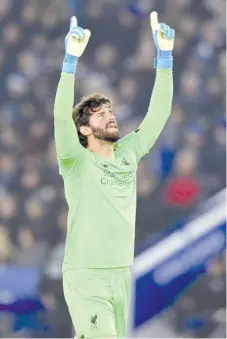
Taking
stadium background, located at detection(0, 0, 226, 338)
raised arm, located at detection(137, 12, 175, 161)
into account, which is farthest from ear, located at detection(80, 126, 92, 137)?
stadium background, located at detection(0, 0, 226, 338)

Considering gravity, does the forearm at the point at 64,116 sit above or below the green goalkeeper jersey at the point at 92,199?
above

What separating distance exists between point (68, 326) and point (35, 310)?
27 cm

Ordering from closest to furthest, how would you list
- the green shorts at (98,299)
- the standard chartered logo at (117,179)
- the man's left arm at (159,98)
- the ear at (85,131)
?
the green shorts at (98,299)
the standard chartered logo at (117,179)
the ear at (85,131)
the man's left arm at (159,98)

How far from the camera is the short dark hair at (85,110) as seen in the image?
3.86m

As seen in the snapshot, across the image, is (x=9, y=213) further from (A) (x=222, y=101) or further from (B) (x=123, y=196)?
(B) (x=123, y=196)

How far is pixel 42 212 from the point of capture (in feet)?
21.4

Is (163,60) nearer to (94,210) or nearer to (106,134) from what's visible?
(106,134)

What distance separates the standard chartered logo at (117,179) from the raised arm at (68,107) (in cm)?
15

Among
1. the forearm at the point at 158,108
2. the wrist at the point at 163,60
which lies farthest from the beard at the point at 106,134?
the wrist at the point at 163,60

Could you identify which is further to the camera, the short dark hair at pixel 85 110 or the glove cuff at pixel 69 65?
the short dark hair at pixel 85 110

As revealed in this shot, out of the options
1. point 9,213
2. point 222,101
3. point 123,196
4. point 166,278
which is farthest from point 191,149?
point 123,196

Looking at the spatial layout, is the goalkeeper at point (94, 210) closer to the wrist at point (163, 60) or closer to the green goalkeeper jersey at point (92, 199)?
the green goalkeeper jersey at point (92, 199)

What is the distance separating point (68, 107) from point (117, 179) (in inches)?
15.6

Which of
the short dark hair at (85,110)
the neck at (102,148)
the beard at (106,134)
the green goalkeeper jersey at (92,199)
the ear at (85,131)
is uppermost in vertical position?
the short dark hair at (85,110)
